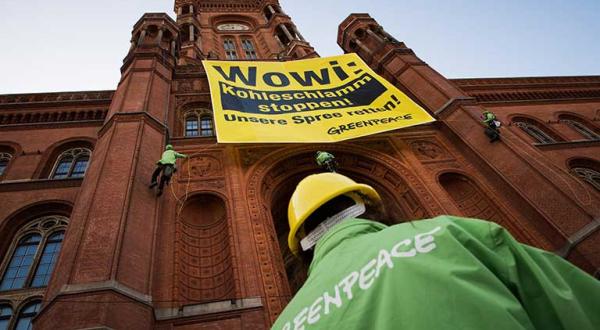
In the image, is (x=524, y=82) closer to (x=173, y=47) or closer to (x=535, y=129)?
(x=535, y=129)

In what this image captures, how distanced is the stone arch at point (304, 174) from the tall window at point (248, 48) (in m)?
15.3

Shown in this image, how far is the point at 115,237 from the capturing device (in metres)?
6.11

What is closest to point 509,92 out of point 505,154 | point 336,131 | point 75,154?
point 505,154

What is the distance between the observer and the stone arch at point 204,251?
701 cm

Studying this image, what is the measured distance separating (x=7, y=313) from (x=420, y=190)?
9900 mm

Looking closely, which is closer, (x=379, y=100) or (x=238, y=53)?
(x=379, y=100)

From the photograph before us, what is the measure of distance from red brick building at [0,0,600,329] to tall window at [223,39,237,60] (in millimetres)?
8789

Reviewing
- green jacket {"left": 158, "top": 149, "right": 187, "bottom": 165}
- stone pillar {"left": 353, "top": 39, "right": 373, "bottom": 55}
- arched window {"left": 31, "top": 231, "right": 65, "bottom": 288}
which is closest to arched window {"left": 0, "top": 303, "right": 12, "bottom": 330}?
arched window {"left": 31, "top": 231, "right": 65, "bottom": 288}

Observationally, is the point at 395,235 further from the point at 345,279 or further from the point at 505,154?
the point at 505,154

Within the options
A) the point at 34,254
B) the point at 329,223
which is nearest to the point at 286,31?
the point at 34,254

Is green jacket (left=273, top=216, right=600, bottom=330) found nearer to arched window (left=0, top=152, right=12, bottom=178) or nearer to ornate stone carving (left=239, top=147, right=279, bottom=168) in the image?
ornate stone carving (left=239, top=147, right=279, bottom=168)

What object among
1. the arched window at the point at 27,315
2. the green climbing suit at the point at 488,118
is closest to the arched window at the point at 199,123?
the arched window at the point at 27,315

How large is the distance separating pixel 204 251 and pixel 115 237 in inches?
87.0

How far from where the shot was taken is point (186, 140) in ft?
34.6
